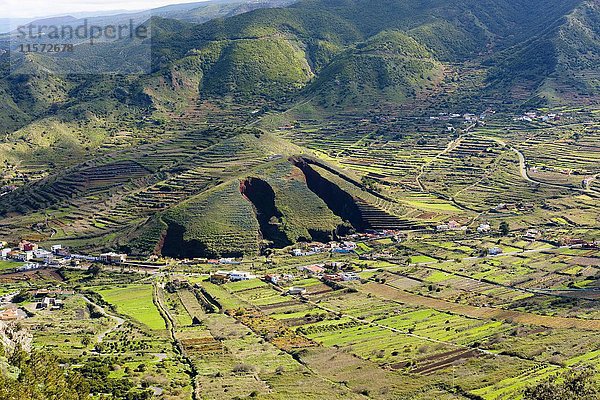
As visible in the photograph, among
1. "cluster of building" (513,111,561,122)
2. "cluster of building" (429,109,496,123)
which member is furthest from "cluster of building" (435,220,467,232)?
"cluster of building" (429,109,496,123)

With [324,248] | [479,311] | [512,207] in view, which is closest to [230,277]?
[324,248]

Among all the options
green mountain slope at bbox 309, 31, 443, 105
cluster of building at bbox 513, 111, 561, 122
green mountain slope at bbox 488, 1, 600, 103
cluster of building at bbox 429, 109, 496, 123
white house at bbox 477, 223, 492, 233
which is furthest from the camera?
green mountain slope at bbox 309, 31, 443, 105

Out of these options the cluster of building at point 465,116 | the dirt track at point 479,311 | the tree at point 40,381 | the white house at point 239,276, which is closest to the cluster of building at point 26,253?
the white house at point 239,276

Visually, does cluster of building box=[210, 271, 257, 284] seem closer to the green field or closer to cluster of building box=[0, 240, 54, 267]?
the green field

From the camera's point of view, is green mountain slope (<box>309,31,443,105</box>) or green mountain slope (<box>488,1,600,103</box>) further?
green mountain slope (<box>309,31,443,105</box>)

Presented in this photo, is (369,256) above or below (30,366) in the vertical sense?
below

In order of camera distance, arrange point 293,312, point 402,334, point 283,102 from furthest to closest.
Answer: point 283,102 → point 293,312 → point 402,334

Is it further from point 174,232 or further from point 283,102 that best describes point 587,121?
point 174,232

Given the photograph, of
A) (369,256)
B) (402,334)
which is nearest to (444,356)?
(402,334)

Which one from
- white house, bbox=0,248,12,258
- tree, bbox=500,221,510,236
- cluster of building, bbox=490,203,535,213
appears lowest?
white house, bbox=0,248,12,258

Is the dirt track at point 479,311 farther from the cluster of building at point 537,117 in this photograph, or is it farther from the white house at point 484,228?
the cluster of building at point 537,117

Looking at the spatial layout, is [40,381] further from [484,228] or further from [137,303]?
[484,228]
